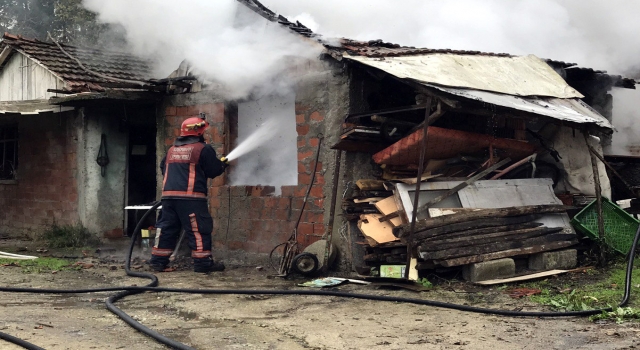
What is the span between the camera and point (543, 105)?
701cm

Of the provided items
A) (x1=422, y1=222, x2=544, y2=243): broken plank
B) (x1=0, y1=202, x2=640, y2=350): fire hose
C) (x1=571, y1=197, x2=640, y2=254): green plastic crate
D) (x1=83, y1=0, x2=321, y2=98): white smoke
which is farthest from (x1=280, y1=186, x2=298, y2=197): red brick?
(x1=571, y1=197, x2=640, y2=254): green plastic crate

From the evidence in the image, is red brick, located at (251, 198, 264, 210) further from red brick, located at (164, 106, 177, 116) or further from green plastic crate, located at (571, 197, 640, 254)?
green plastic crate, located at (571, 197, 640, 254)

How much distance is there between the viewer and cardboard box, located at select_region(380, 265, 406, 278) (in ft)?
20.9

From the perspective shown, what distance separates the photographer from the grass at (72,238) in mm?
10344

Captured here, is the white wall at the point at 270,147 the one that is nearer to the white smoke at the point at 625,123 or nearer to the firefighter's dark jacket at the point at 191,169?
the firefighter's dark jacket at the point at 191,169

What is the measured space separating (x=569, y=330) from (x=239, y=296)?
118 inches

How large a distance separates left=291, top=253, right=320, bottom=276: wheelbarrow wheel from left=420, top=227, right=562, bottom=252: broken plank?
129 centimetres

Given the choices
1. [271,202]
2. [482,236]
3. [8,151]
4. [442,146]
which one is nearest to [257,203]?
[271,202]

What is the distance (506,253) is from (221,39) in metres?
4.61

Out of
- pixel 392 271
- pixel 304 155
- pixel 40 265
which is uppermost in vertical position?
pixel 304 155

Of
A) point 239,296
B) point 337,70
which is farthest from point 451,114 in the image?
point 239,296

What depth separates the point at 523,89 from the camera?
723 centimetres

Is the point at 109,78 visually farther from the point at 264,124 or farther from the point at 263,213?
the point at 263,213

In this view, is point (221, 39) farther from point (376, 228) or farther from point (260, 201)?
point (376, 228)
